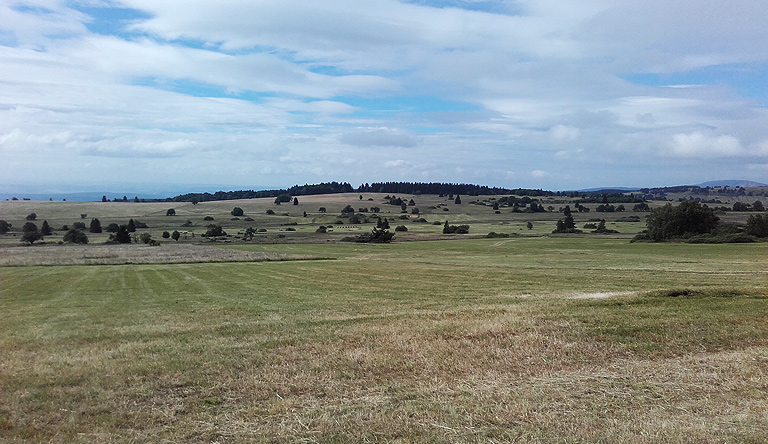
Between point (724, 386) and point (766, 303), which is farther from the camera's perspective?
point (766, 303)

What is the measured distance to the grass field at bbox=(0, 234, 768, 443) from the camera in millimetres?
8102

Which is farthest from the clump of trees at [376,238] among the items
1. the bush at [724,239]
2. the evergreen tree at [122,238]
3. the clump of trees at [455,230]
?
the bush at [724,239]

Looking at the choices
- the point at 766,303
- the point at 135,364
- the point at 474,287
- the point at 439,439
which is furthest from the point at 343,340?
the point at 474,287

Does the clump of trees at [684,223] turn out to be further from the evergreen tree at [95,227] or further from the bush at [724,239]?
the evergreen tree at [95,227]

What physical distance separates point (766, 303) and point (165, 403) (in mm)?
18129

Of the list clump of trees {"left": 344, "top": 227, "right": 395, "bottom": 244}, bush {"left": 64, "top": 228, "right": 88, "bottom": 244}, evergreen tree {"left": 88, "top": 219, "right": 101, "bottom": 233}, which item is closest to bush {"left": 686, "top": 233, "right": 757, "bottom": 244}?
clump of trees {"left": 344, "top": 227, "right": 395, "bottom": 244}

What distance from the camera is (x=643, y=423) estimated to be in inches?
Answer: 311

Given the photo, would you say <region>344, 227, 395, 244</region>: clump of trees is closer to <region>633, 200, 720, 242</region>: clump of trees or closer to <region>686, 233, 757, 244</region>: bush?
<region>633, 200, 720, 242</region>: clump of trees

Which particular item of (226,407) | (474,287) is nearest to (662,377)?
(226,407)

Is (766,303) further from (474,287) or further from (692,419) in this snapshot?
(474,287)

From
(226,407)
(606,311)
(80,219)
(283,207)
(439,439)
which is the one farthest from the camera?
(283,207)

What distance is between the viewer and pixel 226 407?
9289 mm

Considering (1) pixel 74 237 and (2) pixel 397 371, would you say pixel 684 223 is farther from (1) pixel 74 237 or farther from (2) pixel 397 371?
(1) pixel 74 237

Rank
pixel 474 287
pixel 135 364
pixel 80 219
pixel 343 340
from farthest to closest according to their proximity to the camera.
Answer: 1. pixel 80 219
2. pixel 474 287
3. pixel 343 340
4. pixel 135 364
